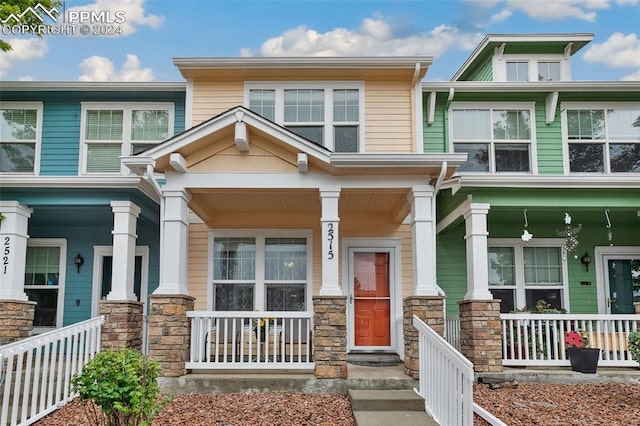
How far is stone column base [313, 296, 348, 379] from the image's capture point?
6219 mm

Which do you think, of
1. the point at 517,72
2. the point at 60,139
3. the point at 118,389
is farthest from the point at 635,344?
the point at 60,139

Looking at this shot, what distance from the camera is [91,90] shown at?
29.6ft

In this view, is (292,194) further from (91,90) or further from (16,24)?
(16,24)

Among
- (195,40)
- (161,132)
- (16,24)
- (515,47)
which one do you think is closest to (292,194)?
(161,132)

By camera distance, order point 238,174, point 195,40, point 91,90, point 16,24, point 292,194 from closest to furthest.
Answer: point 238,174, point 292,194, point 16,24, point 91,90, point 195,40

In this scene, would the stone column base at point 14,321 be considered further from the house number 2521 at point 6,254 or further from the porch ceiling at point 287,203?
the porch ceiling at point 287,203

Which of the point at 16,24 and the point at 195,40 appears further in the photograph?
the point at 195,40

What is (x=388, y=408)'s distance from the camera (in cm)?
554

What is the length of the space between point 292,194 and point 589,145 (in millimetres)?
5933

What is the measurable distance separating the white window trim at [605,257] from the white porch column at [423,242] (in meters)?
4.86

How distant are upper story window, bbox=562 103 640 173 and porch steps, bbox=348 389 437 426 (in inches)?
230

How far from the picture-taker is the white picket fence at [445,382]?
4203mm

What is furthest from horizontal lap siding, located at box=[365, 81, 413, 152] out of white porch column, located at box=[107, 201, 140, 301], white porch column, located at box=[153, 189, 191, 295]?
white porch column, located at box=[107, 201, 140, 301]

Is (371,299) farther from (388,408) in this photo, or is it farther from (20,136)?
(20,136)
